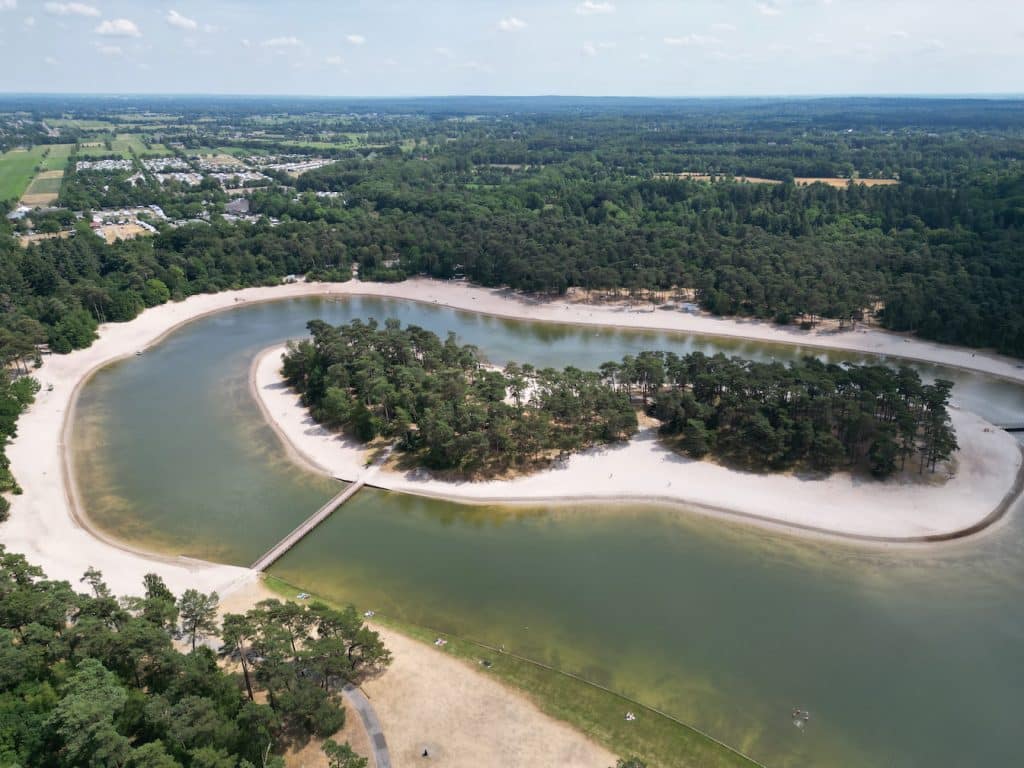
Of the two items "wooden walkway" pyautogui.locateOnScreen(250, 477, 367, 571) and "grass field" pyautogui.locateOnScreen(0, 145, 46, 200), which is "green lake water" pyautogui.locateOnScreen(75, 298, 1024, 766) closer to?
"wooden walkway" pyautogui.locateOnScreen(250, 477, 367, 571)

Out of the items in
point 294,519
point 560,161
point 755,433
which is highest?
point 560,161

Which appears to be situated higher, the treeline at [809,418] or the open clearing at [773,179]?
the open clearing at [773,179]

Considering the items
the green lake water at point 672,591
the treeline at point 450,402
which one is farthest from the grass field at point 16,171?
the green lake water at point 672,591

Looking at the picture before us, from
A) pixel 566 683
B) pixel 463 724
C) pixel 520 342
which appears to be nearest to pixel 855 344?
pixel 520 342

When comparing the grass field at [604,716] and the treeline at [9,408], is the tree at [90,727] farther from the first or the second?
the treeline at [9,408]

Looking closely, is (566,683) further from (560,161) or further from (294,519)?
(560,161)

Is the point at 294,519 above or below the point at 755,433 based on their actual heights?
below
